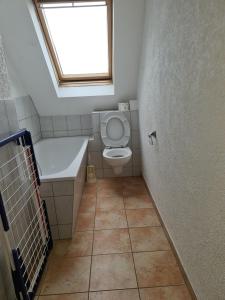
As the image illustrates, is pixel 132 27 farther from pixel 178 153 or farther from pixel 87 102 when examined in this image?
pixel 178 153

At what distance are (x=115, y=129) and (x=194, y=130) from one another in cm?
200

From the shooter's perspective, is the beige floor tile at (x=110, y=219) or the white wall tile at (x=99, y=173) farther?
the white wall tile at (x=99, y=173)

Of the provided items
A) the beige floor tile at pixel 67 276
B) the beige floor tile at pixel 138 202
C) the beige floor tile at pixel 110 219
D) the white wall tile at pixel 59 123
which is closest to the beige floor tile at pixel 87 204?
the beige floor tile at pixel 110 219

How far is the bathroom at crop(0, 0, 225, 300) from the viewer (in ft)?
3.41

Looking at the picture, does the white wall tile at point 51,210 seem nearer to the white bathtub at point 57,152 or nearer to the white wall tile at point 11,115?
the white wall tile at point 11,115

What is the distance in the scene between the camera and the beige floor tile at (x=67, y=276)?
1451 millimetres

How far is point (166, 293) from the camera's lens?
4.50ft

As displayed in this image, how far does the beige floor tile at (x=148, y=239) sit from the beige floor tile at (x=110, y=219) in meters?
0.15

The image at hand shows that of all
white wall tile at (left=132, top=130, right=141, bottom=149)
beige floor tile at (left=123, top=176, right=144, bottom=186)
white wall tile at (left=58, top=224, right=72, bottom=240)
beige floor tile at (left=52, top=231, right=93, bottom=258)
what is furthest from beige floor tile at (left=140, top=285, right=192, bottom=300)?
white wall tile at (left=132, top=130, right=141, bottom=149)

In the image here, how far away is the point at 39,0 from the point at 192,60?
6.18 ft

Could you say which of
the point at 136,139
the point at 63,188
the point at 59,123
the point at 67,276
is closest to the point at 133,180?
the point at 136,139

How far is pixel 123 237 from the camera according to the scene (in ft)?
6.26

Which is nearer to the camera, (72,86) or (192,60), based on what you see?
(192,60)

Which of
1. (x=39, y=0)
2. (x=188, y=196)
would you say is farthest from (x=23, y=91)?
(x=188, y=196)
